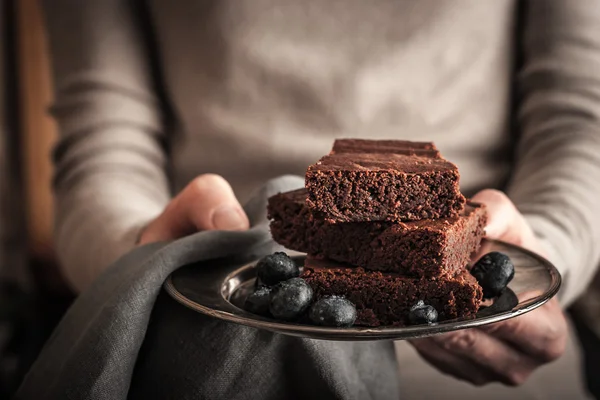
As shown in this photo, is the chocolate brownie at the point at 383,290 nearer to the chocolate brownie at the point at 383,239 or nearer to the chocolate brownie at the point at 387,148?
the chocolate brownie at the point at 383,239

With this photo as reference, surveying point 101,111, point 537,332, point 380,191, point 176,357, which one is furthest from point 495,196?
point 101,111

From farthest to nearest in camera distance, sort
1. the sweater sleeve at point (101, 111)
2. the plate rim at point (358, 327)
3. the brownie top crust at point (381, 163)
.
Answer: the sweater sleeve at point (101, 111), the brownie top crust at point (381, 163), the plate rim at point (358, 327)

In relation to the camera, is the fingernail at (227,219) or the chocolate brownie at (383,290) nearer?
the chocolate brownie at (383,290)

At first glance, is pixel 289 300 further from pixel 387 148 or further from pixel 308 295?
pixel 387 148

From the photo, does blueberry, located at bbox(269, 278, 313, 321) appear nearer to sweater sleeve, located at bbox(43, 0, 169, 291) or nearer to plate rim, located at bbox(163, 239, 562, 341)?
plate rim, located at bbox(163, 239, 562, 341)

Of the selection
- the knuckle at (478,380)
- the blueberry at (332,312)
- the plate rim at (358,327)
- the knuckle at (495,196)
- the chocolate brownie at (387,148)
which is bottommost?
the knuckle at (478,380)

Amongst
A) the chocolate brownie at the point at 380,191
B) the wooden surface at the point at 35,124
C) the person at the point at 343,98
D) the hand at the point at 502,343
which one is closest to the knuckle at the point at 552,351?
the hand at the point at 502,343

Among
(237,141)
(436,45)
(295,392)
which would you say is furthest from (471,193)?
(295,392)

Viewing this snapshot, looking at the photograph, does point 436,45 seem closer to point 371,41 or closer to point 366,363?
point 371,41
